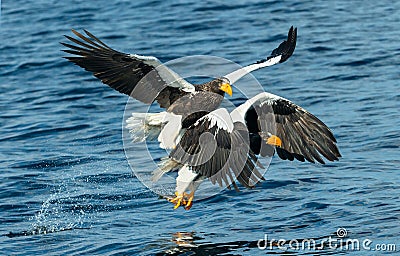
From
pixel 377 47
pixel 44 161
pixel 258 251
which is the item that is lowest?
pixel 258 251

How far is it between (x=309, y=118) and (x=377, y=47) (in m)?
5.87

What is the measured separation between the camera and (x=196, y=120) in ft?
25.3

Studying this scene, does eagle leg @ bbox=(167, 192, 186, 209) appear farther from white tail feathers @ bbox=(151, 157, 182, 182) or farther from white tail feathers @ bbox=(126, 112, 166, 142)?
white tail feathers @ bbox=(126, 112, 166, 142)

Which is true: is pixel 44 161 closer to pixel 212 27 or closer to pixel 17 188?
pixel 17 188

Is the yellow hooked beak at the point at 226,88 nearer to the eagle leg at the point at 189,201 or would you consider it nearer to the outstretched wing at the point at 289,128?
the outstretched wing at the point at 289,128

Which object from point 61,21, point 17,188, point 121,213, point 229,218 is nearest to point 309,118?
point 229,218

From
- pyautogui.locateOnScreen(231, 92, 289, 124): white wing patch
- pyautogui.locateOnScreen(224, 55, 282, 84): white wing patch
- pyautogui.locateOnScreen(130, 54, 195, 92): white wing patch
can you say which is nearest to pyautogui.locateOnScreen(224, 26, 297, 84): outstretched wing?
pyautogui.locateOnScreen(224, 55, 282, 84): white wing patch

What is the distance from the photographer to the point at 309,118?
809cm

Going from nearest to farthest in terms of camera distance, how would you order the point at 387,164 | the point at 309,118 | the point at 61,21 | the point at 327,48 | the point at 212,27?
1. the point at 309,118
2. the point at 387,164
3. the point at 327,48
4. the point at 212,27
5. the point at 61,21

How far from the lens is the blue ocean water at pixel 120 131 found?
779cm

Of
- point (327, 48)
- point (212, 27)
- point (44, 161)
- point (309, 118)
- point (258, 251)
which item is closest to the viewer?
point (258, 251)

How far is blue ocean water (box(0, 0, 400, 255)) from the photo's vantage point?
7.79 meters
